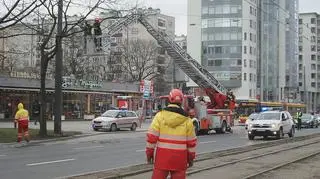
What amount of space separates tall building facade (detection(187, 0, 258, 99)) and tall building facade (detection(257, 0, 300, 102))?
288 centimetres

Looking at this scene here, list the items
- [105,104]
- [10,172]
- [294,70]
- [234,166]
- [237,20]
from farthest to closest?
[294,70] < [237,20] < [105,104] < [234,166] < [10,172]

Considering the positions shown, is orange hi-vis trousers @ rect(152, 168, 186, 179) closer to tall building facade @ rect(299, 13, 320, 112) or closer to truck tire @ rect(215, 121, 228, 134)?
truck tire @ rect(215, 121, 228, 134)

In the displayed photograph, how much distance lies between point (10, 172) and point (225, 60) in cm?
10428

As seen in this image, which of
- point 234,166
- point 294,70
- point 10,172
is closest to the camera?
point 10,172

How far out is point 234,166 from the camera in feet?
53.7

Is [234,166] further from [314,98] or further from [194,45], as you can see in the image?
[314,98]

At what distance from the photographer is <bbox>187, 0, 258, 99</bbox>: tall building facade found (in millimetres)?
115250

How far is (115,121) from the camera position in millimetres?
39969

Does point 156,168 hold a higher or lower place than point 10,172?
higher

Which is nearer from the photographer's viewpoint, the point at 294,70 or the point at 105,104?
the point at 105,104

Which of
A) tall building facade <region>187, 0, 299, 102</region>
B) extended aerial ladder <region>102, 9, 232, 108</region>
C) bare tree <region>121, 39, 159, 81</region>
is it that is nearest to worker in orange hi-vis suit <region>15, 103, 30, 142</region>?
extended aerial ladder <region>102, 9, 232, 108</region>

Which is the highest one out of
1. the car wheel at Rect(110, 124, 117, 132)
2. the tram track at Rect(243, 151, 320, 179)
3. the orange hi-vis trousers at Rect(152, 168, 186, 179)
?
the orange hi-vis trousers at Rect(152, 168, 186, 179)

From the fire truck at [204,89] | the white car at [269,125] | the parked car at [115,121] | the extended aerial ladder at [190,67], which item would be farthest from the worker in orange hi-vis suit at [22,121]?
the extended aerial ladder at [190,67]

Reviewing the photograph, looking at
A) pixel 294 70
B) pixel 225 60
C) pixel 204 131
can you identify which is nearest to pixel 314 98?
pixel 294 70
